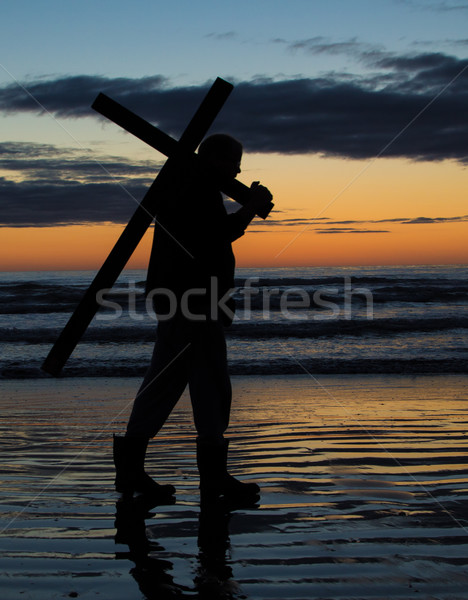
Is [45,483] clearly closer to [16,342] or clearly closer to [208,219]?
[208,219]

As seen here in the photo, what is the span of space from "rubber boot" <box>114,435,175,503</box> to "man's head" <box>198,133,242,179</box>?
1521 mm

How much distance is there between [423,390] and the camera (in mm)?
7438

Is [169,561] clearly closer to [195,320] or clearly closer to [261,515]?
[261,515]

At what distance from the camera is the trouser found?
3375mm

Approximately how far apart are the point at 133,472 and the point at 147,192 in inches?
59.5

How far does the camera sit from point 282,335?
14031 millimetres

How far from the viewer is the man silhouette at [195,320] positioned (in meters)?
3.29

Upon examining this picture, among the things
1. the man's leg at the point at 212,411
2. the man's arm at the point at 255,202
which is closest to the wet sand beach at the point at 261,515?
the man's leg at the point at 212,411

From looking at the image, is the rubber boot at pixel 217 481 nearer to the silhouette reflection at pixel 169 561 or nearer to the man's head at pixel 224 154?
the silhouette reflection at pixel 169 561

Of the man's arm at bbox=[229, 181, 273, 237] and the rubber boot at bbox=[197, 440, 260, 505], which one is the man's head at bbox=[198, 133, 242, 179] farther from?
the rubber boot at bbox=[197, 440, 260, 505]

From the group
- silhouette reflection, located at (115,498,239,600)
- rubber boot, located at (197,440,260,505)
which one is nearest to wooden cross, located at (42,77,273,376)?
silhouette reflection, located at (115,498,239,600)

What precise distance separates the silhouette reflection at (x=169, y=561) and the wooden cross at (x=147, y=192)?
82 cm

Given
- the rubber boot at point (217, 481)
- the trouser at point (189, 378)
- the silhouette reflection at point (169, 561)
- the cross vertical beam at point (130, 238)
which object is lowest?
the silhouette reflection at point (169, 561)

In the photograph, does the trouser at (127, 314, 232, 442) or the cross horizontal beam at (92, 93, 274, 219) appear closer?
the cross horizontal beam at (92, 93, 274, 219)
